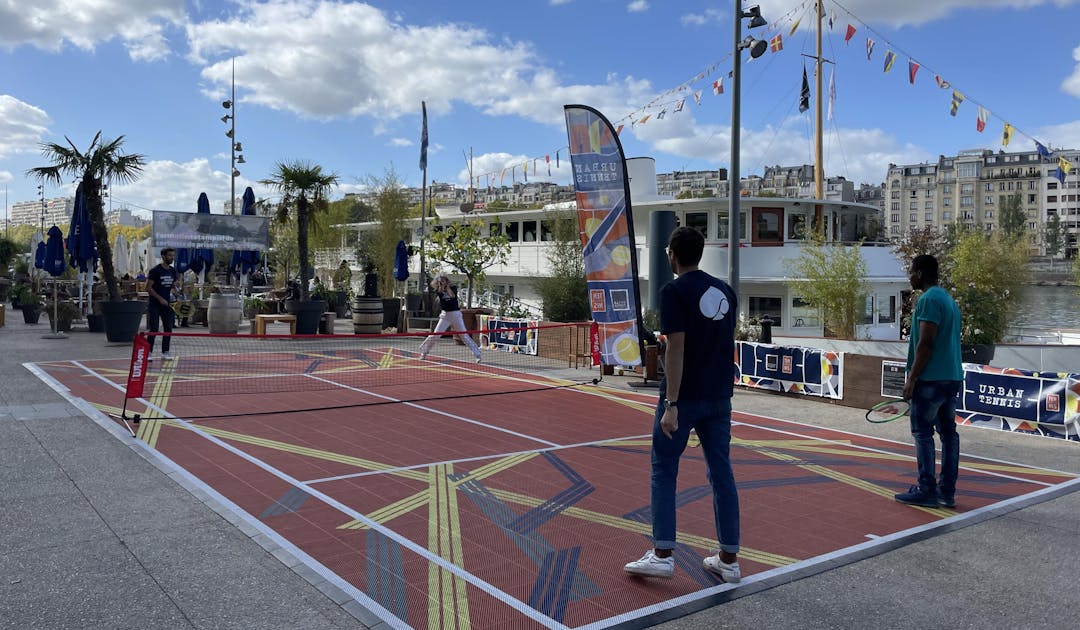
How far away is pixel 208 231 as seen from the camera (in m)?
23.5

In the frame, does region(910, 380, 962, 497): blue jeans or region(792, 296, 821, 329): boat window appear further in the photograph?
region(792, 296, 821, 329): boat window

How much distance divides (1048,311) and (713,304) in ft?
195

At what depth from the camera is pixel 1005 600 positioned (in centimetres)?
436

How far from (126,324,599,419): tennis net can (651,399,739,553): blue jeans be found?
6716mm

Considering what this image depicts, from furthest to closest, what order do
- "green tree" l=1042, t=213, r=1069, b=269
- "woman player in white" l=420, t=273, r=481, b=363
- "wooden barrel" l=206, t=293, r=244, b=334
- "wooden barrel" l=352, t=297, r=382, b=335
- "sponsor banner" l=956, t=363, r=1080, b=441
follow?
"green tree" l=1042, t=213, r=1069, b=269 → "wooden barrel" l=352, t=297, r=382, b=335 → "wooden barrel" l=206, t=293, r=244, b=334 → "woman player in white" l=420, t=273, r=481, b=363 → "sponsor banner" l=956, t=363, r=1080, b=441

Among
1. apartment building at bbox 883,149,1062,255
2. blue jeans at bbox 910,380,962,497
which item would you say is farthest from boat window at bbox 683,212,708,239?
apartment building at bbox 883,149,1062,255

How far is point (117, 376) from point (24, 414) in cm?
363

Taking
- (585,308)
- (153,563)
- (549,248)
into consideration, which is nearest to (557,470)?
(153,563)

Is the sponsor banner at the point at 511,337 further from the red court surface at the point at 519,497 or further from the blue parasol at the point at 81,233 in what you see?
the blue parasol at the point at 81,233

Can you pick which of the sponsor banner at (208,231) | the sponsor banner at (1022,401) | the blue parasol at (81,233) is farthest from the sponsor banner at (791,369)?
the sponsor banner at (208,231)

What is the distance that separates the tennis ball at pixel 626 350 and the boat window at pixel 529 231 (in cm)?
2061

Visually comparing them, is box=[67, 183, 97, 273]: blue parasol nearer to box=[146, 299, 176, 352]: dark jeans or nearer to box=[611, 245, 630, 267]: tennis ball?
box=[146, 299, 176, 352]: dark jeans

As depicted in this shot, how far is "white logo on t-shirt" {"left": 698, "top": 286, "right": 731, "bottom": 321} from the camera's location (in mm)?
4406

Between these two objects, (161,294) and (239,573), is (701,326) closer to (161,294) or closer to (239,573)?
(239,573)
